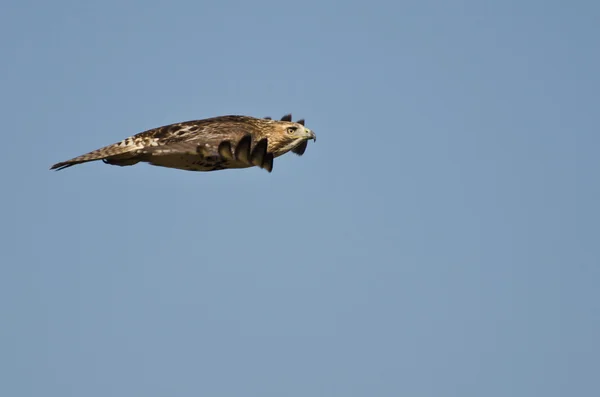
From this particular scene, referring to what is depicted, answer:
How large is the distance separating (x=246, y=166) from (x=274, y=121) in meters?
2.90

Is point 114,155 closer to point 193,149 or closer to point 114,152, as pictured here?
point 114,152

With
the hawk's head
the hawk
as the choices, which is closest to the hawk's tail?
the hawk

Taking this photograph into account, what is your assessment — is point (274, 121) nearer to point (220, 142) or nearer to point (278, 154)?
point (278, 154)

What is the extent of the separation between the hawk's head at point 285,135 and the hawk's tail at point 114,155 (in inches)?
112

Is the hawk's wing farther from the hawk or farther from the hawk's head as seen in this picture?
the hawk's head

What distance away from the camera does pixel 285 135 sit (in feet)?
70.6

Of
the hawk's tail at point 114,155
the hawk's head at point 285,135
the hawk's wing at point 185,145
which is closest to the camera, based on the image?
the hawk's wing at point 185,145

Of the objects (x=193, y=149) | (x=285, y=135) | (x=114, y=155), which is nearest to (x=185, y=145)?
(x=193, y=149)

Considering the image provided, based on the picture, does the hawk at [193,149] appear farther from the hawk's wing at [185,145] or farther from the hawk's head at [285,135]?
the hawk's head at [285,135]

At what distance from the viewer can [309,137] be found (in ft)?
71.6

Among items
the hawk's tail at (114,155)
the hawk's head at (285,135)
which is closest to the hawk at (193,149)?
the hawk's tail at (114,155)

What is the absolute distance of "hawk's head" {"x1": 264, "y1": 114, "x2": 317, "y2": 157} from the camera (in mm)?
21375

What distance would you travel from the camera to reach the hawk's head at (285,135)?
70.1ft

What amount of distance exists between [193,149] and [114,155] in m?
1.59
